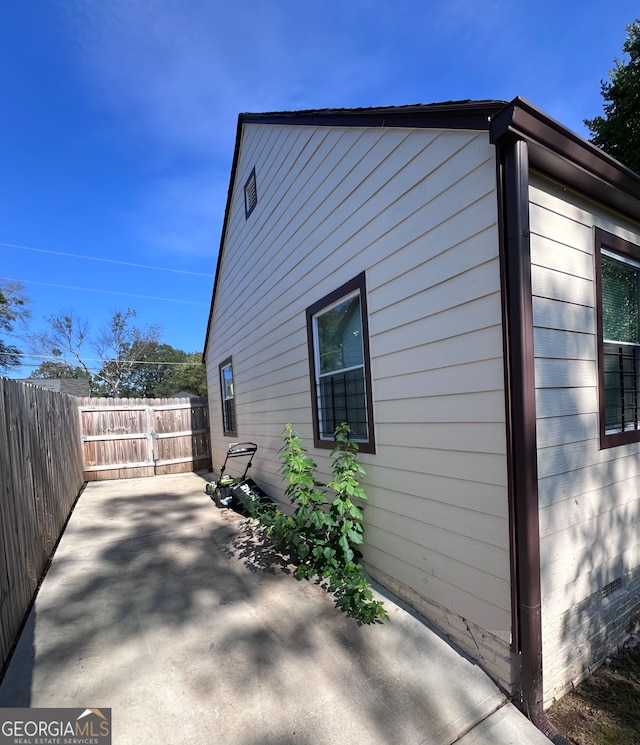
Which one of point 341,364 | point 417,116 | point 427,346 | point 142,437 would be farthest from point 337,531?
point 142,437

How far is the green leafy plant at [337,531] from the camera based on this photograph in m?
2.77

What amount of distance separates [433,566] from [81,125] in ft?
33.0

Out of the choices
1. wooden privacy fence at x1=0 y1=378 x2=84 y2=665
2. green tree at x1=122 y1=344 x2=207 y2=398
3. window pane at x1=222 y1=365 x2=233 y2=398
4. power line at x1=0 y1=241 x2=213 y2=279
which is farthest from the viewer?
green tree at x1=122 y1=344 x2=207 y2=398

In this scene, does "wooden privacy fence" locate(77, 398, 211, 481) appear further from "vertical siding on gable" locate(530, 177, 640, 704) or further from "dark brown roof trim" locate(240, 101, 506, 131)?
"vertical siding on gable" locate(530, 177, 640, 704)

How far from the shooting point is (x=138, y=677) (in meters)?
2.07

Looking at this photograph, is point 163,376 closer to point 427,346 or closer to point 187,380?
point 187,380

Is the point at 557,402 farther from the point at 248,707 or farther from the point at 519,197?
the point at 248,707

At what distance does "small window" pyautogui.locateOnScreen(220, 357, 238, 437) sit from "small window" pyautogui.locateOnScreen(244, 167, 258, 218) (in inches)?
116

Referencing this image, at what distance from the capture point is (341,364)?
11.9 feet

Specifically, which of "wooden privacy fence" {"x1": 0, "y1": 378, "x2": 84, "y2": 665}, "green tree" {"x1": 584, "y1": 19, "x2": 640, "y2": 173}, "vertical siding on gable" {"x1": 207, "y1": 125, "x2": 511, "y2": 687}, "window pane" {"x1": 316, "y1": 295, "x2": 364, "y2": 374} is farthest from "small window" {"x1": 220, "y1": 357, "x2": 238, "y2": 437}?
"green tree" {"x1": 584, "y1": 19, "x2": 640, "y2": 173}

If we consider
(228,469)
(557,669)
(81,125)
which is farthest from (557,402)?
(81,125)

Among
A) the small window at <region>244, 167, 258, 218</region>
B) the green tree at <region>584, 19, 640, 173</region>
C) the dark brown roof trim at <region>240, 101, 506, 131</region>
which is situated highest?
the green tree at <region>584, 19, 640, 173</region>

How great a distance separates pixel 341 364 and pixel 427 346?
4.19 feet

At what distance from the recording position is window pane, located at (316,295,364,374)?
11.0ft
